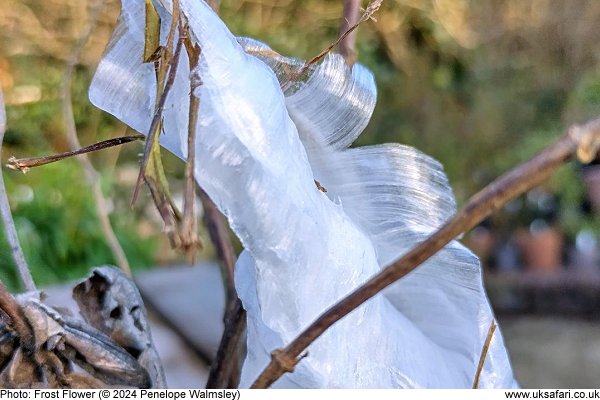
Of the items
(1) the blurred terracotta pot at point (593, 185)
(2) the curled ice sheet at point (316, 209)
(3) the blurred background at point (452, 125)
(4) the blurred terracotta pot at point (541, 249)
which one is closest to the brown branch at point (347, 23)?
(2) the curled ice sheet at point (316, 209)

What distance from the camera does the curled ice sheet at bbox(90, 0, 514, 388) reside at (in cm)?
15

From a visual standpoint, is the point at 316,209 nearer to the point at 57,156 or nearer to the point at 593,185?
the point at 57,156

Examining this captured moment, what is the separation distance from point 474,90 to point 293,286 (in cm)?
198

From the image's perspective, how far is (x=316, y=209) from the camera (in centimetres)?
17

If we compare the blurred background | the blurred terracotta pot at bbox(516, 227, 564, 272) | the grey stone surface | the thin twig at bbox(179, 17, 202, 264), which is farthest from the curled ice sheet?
the blurred terracotta pot at bbox(516, 227, 564, 272)

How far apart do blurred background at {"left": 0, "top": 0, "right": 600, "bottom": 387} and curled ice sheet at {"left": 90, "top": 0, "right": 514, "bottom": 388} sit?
139cm

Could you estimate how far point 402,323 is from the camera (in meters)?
0.22

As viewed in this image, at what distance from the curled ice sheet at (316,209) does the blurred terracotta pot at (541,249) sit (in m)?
1.81

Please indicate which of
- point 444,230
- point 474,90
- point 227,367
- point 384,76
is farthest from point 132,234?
point 444,230

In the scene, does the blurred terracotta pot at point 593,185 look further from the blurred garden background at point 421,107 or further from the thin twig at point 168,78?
the thin twig at point 168,78

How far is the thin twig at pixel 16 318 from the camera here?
165 mm

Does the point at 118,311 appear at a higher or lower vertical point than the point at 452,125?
lower

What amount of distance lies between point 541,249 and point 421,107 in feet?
1.84

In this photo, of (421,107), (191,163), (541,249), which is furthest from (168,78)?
(541,249)
